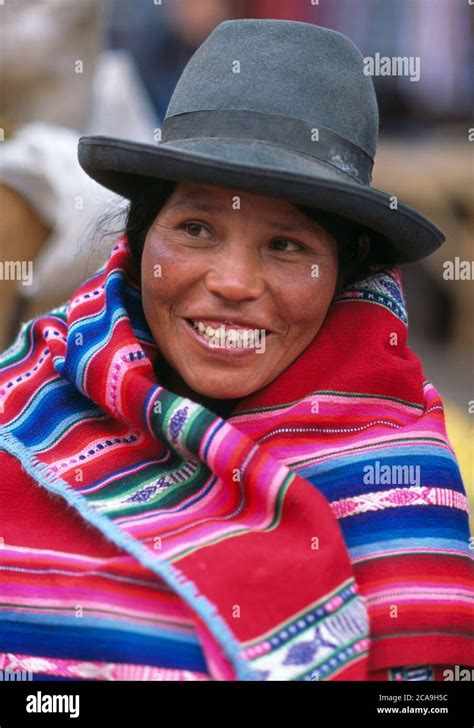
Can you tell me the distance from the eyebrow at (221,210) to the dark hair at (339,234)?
37 mm

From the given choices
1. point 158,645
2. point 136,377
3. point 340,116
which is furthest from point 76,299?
point 158,645

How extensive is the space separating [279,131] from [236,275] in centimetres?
29

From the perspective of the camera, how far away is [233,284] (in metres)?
1.91

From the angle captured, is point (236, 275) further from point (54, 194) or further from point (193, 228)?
point (54, 194)

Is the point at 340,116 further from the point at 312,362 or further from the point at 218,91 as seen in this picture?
the point at 312,362

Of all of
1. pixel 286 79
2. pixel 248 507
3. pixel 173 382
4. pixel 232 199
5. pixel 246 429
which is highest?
pixel 286 79

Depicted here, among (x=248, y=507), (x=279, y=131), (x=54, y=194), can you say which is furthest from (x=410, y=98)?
(x=248, y=507)

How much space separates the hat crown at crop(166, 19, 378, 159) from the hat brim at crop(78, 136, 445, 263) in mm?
102

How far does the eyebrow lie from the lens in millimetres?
1952

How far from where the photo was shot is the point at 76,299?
2.32m

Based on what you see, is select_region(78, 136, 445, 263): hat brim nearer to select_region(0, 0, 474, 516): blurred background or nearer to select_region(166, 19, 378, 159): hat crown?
select_region(166, 19, 378, 159): hat crown

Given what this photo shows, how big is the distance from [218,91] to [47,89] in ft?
6.97

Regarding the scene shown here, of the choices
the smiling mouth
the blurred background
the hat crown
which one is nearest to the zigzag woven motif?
the smiling mouth
